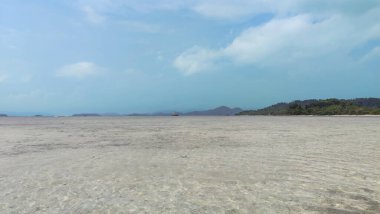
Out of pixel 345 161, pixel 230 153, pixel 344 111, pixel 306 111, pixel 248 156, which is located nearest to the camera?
pixel 345 161

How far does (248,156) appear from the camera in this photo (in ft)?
50.7

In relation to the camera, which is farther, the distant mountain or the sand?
the distant mountain

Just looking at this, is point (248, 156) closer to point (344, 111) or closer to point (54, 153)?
point (54, 153)

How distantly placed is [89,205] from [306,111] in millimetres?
132113

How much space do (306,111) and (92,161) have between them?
127 m

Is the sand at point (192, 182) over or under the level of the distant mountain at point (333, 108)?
under

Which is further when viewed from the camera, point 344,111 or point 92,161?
point 344,111

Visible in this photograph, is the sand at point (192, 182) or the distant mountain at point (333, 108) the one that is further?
the distant mountain at point (333, 108)

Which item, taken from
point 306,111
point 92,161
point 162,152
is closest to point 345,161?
point 162,152

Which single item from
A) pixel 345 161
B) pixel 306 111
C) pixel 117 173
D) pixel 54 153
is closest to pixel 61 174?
pixel 117 173

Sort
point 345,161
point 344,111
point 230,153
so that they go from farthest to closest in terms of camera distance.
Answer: point 344,111 < point 230,153 < point 345,161

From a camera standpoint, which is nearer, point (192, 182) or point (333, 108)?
point (192, 182)

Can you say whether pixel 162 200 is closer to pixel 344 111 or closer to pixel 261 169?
pixel 261 169

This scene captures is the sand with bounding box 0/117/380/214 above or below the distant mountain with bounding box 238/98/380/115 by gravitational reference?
below
